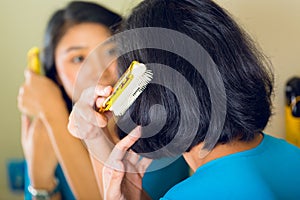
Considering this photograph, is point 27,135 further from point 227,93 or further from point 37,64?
point 227,93

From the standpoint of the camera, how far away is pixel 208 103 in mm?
574

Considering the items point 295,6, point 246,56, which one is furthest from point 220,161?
point 295,6

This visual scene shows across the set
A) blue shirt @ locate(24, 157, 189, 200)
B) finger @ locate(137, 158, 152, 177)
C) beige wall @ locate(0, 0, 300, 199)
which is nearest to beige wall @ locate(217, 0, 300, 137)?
beige wall @ locate(0, 0, 300, 199)

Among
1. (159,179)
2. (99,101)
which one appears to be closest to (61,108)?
(159,179)

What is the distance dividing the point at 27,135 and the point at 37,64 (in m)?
0.17

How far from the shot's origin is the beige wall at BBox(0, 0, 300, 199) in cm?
97

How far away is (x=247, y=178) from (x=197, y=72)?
0.15m

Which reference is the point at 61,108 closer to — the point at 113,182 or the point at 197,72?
the point at 113,182

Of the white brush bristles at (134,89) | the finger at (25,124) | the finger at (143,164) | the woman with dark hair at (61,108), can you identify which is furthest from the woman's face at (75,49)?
the white brush bristles at (134,89)

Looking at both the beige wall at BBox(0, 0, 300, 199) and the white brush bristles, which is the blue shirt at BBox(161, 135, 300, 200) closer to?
the white brush bristles

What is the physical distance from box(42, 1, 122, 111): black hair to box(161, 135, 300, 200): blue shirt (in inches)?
21.3

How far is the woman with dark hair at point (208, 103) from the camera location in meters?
0.55

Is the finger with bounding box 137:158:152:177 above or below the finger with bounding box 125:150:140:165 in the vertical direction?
below

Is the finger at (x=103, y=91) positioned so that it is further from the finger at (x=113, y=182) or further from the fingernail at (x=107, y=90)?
the finger at (x=113, y=182)
